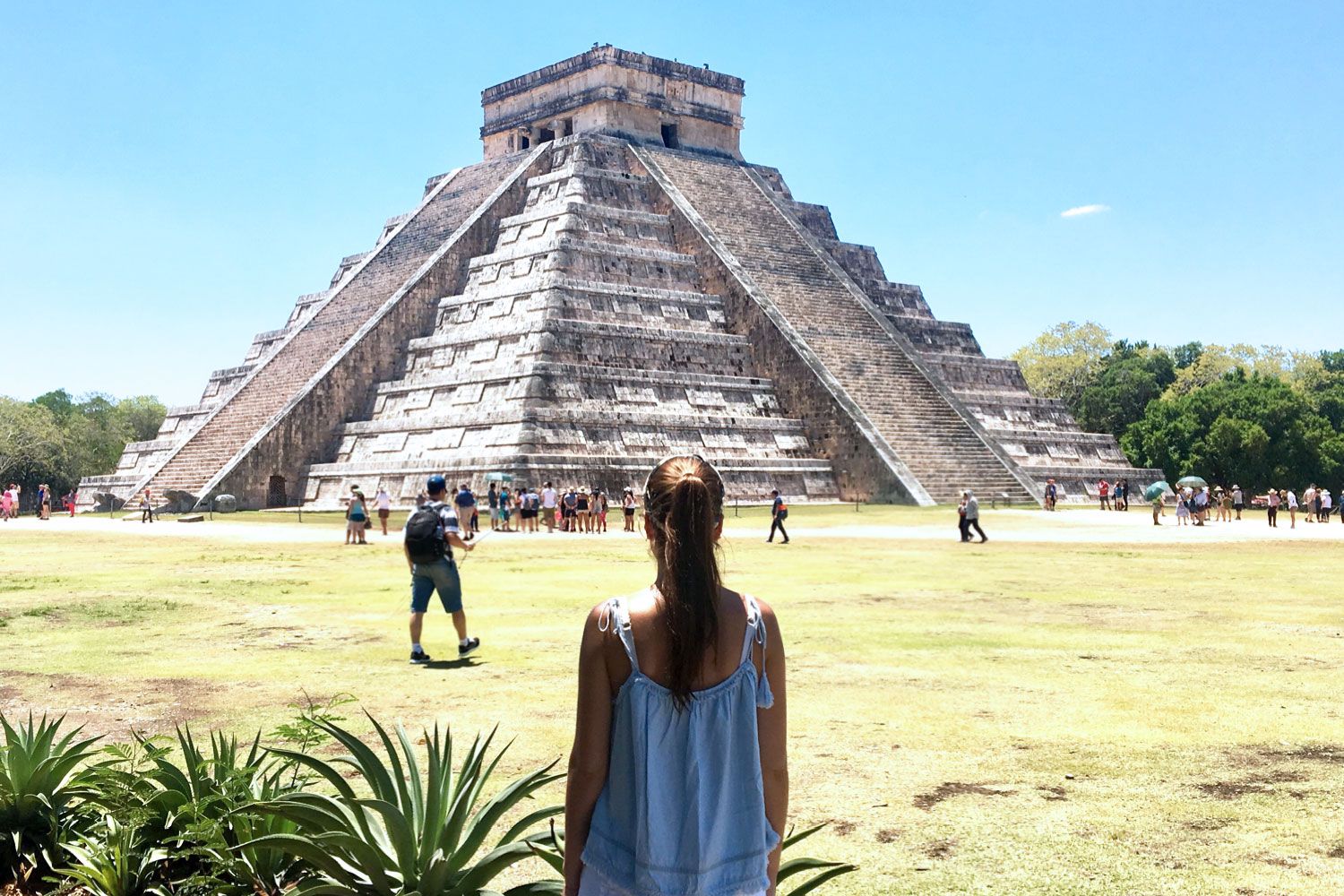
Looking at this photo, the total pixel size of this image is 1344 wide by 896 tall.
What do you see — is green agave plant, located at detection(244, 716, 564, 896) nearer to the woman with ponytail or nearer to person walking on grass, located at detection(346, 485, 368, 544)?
the woman with ponytail

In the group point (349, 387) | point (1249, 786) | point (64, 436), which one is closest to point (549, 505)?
point (349, 387)

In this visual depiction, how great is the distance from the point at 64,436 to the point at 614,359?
3967 centimetres

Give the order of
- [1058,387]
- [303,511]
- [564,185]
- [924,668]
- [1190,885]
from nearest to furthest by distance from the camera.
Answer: [1190,885]
[924,668]
[303,511]
[564,185]
[1058,387]

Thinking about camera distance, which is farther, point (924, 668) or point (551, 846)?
point (924, 668)

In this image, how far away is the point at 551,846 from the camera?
417 cm

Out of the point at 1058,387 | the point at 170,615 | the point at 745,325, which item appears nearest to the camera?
the point at 170,615

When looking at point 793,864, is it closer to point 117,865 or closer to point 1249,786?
point 117,865

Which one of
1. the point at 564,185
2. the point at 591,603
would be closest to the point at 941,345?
the point at 564,185

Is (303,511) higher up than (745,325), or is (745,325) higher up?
(745,325)

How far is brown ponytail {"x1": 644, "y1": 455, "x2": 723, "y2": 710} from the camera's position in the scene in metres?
3.02

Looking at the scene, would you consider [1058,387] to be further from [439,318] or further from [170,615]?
[170,615]

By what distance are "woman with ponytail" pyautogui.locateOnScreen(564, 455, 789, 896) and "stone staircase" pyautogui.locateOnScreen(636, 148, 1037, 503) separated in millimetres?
29241

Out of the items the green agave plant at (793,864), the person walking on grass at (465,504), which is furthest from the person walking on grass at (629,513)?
the green agave plant at (793,864)

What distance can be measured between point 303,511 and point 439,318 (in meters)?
8.07
